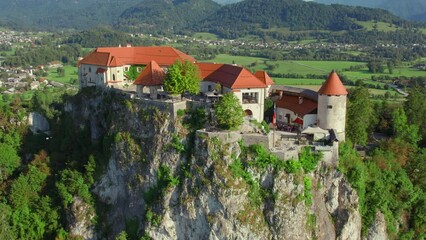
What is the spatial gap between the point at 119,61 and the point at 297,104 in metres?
28.6

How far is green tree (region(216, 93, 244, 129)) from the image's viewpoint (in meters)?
49.4

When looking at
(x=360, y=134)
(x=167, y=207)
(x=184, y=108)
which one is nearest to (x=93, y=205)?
(x=167, y=207)

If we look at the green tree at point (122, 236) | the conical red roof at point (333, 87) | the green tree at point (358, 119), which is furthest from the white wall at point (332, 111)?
the green tree at point (122, 236)

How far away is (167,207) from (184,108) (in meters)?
12.3

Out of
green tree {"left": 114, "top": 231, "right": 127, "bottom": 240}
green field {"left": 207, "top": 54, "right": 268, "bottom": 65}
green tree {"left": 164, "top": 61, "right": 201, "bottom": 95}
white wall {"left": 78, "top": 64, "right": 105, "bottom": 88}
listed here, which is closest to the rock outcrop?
white wall {"left": 78, "top": 64, "right": 105, "bottom": 88}

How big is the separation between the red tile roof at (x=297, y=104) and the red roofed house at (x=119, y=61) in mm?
16578

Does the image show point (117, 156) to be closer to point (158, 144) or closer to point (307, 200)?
point (158, 144)

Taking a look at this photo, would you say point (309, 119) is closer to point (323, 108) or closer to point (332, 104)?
point (323, 108)

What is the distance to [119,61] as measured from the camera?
68.9 m

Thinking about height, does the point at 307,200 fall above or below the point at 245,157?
below

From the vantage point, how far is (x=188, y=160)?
51.1m

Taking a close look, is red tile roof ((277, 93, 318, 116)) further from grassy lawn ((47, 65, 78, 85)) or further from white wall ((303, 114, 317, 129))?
grassy lawn ((47, 65, 78, 85))

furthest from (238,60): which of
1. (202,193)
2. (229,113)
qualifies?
(202,193)

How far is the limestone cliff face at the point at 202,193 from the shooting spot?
156 ft
